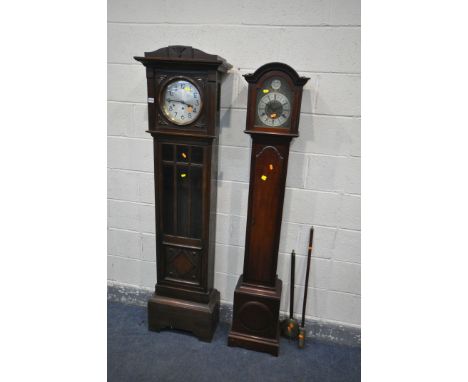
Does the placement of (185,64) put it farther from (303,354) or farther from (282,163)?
(303,354)

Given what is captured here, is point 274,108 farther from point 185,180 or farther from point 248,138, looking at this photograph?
point 185,180

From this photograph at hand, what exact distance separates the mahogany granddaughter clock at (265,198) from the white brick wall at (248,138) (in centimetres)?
20

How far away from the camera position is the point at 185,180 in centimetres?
195

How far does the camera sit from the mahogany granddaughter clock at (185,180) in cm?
172

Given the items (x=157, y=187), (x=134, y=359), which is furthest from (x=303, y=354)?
(x=157, y=187)

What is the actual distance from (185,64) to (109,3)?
2.45 feet

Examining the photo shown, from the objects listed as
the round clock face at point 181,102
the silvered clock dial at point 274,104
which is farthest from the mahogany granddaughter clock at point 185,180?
the silvered clock dial at point 274,104

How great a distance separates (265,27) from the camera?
1807 mm

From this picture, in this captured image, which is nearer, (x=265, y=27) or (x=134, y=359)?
(x=265, y=27)

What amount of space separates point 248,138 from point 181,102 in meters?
0.46

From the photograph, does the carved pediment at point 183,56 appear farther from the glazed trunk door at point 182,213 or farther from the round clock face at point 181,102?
the glazed trunk door at point 182,213

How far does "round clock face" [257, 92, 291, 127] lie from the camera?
66.0 inches

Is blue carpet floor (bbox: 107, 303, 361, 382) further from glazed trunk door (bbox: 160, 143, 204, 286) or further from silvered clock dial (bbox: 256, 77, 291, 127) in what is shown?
silvered clock dial (bbox: 256, 77, 291, 127)

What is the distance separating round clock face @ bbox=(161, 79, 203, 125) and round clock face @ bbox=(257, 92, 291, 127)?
34 cm
